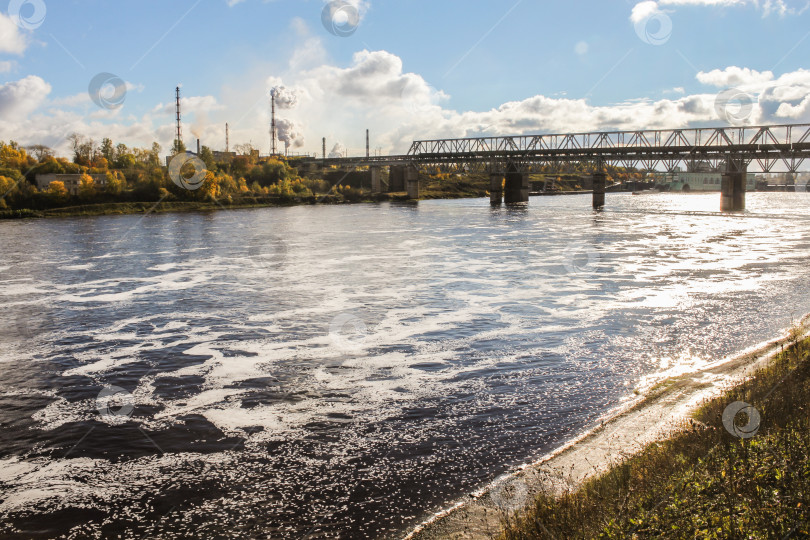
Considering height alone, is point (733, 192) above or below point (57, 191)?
below

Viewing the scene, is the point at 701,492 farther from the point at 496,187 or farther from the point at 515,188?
the point at 515,188

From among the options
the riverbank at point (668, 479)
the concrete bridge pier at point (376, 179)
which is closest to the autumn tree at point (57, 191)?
the concrete bridge pier at point (376, 179)

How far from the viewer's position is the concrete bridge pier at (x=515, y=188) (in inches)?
6713

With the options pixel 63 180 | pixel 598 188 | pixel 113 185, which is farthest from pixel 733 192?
pixel 63 180

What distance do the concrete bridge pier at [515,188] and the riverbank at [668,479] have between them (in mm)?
157796

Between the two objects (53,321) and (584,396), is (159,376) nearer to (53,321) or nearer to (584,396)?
(53,321)

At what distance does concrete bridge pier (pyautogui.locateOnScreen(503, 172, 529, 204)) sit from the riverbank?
518 feet

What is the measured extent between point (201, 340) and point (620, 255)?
3974 cm

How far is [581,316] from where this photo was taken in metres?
29.0

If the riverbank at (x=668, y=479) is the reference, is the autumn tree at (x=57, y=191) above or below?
above

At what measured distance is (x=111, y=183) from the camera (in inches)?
5335

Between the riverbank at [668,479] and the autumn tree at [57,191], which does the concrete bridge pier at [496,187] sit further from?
Result: the riverbank at [668,479]

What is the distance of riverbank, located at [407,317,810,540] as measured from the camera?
8.93 metres

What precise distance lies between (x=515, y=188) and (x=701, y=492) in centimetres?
16628
